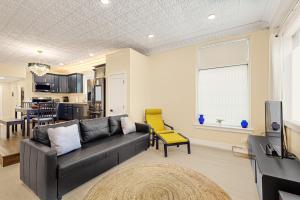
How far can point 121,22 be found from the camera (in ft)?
10.2

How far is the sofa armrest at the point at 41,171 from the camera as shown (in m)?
1.70

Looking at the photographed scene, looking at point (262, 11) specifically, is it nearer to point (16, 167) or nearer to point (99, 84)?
point (99, 84)

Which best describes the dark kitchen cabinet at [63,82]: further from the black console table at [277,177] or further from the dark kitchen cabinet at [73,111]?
the black console table at [277,177]

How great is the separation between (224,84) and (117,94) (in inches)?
122

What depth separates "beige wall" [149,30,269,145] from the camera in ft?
10.6

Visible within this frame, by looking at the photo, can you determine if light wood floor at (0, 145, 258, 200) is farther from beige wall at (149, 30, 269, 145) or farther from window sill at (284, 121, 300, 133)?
window sill at (284, 121, 300, 133)

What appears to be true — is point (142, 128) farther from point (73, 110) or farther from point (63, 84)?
point (63, 84)

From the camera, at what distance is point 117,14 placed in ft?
9.25

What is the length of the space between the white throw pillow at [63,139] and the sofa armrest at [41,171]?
213 mm

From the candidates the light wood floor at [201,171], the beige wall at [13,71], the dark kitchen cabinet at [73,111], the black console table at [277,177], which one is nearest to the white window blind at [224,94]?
the light wood floor at [201,171]

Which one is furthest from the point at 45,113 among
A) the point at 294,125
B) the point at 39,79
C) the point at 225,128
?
the point at 294,125

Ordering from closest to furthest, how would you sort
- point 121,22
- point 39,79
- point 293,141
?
point 293,141
point 121,22
point 39,79

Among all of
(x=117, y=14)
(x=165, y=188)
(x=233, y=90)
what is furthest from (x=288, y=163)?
(x=117, y=14)

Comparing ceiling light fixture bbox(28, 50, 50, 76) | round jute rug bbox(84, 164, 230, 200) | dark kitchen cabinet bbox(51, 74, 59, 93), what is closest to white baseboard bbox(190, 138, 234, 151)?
round jute rug bbox(84, 164, 230, 200)
